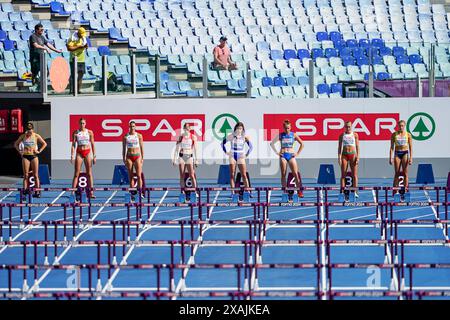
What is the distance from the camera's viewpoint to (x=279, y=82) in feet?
105

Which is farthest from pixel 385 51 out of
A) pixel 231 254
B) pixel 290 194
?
pixel 231 254

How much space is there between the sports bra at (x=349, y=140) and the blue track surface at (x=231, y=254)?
1.36m

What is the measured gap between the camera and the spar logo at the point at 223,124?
3091 centimetres

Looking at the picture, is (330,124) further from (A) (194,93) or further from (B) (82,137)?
(B) (82,137)

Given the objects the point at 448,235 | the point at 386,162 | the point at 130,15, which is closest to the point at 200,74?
the point at 386,162

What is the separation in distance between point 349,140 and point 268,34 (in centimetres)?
1081

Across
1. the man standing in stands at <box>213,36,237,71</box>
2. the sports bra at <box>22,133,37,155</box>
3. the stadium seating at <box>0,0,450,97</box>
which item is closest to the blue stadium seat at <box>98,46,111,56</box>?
the stadium seating at <box>0,0,450,97</box>

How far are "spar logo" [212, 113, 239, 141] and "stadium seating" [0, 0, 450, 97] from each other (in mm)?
625

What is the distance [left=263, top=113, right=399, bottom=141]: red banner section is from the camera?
3089cm

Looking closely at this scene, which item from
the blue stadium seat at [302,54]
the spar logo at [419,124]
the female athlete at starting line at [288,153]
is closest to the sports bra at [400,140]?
the female athlete at starting line at [288,153]

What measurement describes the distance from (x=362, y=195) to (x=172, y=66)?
19.5ft

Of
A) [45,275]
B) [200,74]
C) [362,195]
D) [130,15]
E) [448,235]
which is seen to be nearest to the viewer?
[45,275]

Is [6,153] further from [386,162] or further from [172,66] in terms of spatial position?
[386,162]
